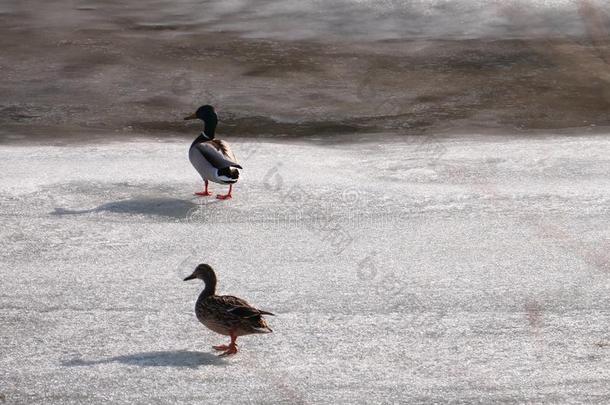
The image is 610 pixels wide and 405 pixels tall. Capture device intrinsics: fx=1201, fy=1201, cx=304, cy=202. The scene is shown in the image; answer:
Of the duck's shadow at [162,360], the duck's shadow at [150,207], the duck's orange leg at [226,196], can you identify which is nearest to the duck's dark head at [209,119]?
the duck's orange leg at [226,196]

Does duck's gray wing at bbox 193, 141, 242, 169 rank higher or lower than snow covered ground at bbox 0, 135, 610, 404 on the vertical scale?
higher

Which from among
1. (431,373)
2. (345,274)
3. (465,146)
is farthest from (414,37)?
(431,373)

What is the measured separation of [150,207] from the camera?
39.4 ft

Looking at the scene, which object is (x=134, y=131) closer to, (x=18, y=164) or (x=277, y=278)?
(x=18, y=164)

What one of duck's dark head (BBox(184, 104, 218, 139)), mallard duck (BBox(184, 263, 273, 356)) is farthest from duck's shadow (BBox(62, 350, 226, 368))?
duck's dark head (BBox(184, 104, 218, 139))

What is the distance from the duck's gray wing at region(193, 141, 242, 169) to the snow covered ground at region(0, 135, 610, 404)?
0.47 metres

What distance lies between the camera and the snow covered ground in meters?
8.35

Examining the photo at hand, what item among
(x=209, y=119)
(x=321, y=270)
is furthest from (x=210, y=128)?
(x=321, y=270)

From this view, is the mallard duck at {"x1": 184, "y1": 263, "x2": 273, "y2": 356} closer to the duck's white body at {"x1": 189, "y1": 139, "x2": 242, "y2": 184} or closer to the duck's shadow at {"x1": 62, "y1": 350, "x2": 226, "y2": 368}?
the duck's shadow at {"x1": 62, "y1": 350, "x2": 226, "y2": 368}

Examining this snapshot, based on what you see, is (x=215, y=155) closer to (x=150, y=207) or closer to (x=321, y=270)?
(x=150, y=207)

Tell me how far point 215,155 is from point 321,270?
221 centimetres

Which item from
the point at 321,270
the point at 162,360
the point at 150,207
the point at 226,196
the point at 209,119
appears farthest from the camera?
the point at 209,119

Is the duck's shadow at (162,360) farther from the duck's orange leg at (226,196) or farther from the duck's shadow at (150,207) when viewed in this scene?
the duck's orange leg at (226,196)

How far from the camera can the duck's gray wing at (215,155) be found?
1194cm
